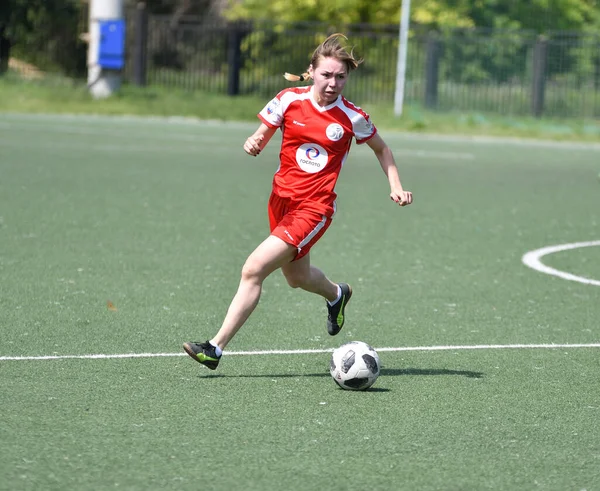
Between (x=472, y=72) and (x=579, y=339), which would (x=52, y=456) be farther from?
(x=472, y=72)

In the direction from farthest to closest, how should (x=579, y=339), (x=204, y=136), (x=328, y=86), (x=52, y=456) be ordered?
(x=204, y=136)
(x=579, y=339)
(x=328, y=86)
(x=52, y=456)

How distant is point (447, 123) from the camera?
94.3ft

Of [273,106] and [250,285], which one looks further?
[273,106]

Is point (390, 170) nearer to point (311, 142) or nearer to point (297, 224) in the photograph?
point (311, 142)

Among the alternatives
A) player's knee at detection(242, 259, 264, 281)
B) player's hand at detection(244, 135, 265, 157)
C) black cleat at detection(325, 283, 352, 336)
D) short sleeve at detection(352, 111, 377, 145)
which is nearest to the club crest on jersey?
short sleeve at detection(352, 111, 377, 145)

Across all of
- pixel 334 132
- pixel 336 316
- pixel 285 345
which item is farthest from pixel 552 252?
pixel 334 132

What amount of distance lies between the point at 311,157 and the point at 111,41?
2314 centimetres

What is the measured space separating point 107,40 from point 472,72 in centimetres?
1025

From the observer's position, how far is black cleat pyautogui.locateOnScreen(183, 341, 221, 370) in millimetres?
6340

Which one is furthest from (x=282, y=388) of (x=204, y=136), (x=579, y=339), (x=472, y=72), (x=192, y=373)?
(x=472, y=72)

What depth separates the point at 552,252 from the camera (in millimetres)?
11422

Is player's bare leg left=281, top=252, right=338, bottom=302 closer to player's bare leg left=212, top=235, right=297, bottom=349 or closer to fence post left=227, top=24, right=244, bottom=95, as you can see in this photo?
player's bare leg left=212, top=235, right=297, bottom=349

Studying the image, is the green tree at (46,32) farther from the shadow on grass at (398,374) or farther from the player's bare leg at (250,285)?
the shadow on grass at (398,374)

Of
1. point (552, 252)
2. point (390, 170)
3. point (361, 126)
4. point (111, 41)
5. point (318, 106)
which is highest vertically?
point (318, 106)
